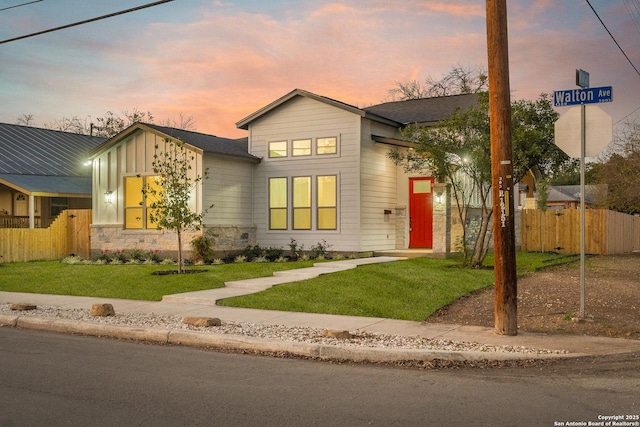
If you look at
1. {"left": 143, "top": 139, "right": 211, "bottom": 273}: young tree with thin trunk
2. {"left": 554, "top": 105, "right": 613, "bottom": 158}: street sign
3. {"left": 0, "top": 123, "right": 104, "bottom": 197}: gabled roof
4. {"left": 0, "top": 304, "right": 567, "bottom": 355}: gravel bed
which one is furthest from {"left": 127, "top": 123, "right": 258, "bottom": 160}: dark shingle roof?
{"left": 554, "top": 105, "right": 613, "bottom": 158}: street sign

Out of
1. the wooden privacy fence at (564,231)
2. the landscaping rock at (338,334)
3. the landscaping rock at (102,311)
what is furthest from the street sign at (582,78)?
the wooden privacy fence at (564,231)

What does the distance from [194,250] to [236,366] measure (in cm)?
1427

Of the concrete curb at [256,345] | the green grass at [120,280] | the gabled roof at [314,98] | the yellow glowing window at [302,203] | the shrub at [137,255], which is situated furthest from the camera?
the yellow glowing window at [302,203]

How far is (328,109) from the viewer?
910 inches

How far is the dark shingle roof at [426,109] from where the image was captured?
2455 cm

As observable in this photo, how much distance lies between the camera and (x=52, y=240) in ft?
87.8

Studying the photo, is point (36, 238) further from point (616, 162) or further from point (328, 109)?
point (616, 162)

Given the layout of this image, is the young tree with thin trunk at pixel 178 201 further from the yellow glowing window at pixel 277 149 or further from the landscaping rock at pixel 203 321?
the landscaping rock at pixel 203 321

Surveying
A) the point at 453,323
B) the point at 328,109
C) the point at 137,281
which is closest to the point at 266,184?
the point at 328,109

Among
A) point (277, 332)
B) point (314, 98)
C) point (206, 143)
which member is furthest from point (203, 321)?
point (314, 98)

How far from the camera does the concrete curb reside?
27.2 ft

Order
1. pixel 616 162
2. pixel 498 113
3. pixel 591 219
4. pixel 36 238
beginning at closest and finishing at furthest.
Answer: pixel 498 113 → pixel 36 238 → pixel 591 219 → pixel 616 162

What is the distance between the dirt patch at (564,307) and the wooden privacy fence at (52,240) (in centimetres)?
1786

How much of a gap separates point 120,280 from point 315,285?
19.0 feet
